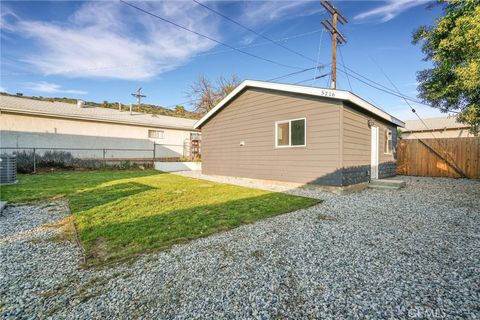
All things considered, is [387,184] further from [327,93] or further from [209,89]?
[209,89]

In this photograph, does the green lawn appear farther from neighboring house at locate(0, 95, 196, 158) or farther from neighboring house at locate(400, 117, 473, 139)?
neighboring house at locate(400, 117, 473, 139)

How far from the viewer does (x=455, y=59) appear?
24.0 ft

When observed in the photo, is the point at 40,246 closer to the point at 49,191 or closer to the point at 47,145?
the point at 49,191

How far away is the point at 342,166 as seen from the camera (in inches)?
274

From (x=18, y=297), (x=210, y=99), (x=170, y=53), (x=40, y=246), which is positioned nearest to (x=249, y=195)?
(x=40, y=246)

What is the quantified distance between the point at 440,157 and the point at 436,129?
11417mm

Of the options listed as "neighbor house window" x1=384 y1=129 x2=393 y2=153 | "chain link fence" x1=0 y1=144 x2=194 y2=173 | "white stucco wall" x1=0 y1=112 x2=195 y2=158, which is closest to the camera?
"neighbor house window" x1=384 y1=129 x2=393 y2=153

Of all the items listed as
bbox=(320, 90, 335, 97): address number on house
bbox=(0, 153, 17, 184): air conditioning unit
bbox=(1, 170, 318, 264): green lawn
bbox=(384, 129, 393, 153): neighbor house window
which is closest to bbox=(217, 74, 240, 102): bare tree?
bbox=(384, 129, 393, 153): neighbor house window

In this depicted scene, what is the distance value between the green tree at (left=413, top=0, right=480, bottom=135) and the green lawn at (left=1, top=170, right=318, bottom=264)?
6.25 meters

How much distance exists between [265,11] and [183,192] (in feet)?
26.8

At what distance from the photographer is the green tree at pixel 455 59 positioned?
6145mm

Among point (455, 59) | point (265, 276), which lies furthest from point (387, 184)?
point (265, 276)

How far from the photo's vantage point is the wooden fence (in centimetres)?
1023

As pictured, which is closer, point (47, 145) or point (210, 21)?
point (210, 21)
